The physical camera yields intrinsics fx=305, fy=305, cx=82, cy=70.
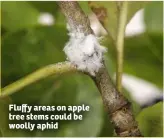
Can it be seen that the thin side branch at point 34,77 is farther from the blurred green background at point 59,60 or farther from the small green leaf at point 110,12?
the small green leaf at point 110,12

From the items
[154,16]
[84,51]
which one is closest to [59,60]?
[84,51]

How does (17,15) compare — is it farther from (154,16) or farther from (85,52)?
(154,16)

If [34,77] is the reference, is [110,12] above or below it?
above

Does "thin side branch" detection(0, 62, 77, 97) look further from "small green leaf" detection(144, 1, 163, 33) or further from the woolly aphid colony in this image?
"small green leaf" detection(144, 1, 163, 33)

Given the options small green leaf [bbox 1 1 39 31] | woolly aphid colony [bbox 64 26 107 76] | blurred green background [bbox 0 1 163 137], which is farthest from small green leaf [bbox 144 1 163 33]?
small green leaf [bbox 1 1 39 31]

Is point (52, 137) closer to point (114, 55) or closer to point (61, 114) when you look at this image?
point (61, 114)

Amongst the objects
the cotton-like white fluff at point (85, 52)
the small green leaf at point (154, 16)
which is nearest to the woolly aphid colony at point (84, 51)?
the cotton-like white fluff at point (85, 52)

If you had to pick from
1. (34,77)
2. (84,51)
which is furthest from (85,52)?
(34,77)
